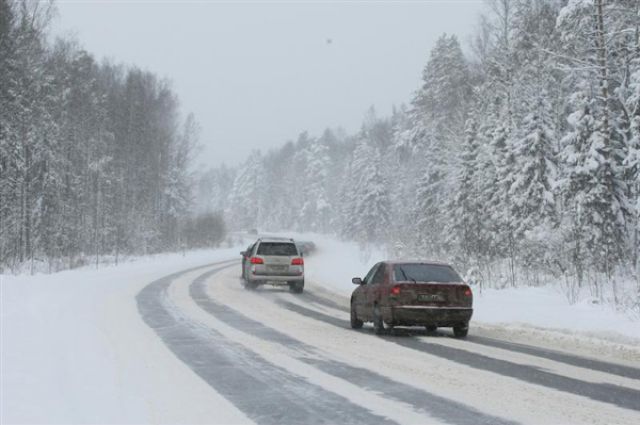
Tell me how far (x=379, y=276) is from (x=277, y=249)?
1245 centimetres

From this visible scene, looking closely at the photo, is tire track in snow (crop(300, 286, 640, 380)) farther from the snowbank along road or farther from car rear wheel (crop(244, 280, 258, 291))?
car rear wheel (crop(244, 280, 258, 291))

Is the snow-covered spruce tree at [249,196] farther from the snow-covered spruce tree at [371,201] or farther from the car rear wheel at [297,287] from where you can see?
the car rear wheel at [297,287]

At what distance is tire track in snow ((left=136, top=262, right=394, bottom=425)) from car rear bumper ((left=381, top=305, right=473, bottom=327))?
331 cm

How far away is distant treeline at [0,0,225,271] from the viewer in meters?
36.9

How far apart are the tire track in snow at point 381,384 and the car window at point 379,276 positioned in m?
2.33

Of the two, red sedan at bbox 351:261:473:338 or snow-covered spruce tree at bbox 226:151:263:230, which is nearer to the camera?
red sedan at bbox 351:261:473:338

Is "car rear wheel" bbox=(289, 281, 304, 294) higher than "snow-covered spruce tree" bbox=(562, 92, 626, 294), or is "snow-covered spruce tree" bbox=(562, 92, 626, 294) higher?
"snow-covered spruce tree" bbox=(562, 92, 626, 294)

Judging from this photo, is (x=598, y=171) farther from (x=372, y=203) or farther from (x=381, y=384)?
(x=372, y=203)

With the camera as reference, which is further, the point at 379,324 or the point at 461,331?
the point at 379,324

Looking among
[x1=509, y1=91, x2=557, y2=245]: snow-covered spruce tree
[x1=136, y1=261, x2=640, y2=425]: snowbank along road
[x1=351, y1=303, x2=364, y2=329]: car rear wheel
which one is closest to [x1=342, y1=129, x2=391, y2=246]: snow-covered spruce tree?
[x1=509, y1=91, x2=557, y2=245]: snow-covered spruce tree

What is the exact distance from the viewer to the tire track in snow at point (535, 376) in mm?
7703

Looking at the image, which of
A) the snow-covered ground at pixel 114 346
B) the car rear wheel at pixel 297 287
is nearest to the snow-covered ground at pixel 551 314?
the snow-covered ground at pixel 114 346

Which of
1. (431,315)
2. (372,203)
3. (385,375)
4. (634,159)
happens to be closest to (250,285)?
(634,159)

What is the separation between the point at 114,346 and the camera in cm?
1161
